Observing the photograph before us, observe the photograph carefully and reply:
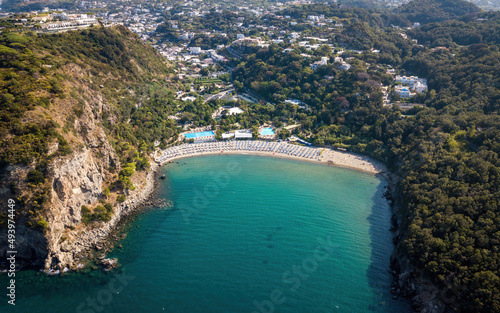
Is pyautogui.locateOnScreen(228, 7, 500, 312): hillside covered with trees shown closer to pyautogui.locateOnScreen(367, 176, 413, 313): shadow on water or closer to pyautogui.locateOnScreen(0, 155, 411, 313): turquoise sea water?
pyautogui.locateOnScreen(367, 176, 413, 313): shadow on water

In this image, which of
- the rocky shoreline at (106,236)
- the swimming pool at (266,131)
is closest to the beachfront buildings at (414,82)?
the swimming pool at (266,131)

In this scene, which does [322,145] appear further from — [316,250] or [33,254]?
[33,254]

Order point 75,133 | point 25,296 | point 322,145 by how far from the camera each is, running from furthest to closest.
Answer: point 322,145 → point 75,133 → point 25,296

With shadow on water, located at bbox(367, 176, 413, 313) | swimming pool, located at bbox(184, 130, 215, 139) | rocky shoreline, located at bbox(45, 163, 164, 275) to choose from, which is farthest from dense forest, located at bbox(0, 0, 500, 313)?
swimming pool, located at bbox(184, 130, 215, 139)

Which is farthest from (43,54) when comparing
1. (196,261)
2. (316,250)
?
(316,250)

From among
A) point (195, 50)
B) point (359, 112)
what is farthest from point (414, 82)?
point (195, 50)

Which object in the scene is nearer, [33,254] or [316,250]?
[33,254]

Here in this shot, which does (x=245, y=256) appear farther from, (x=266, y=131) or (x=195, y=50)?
(x=195, y=50)
